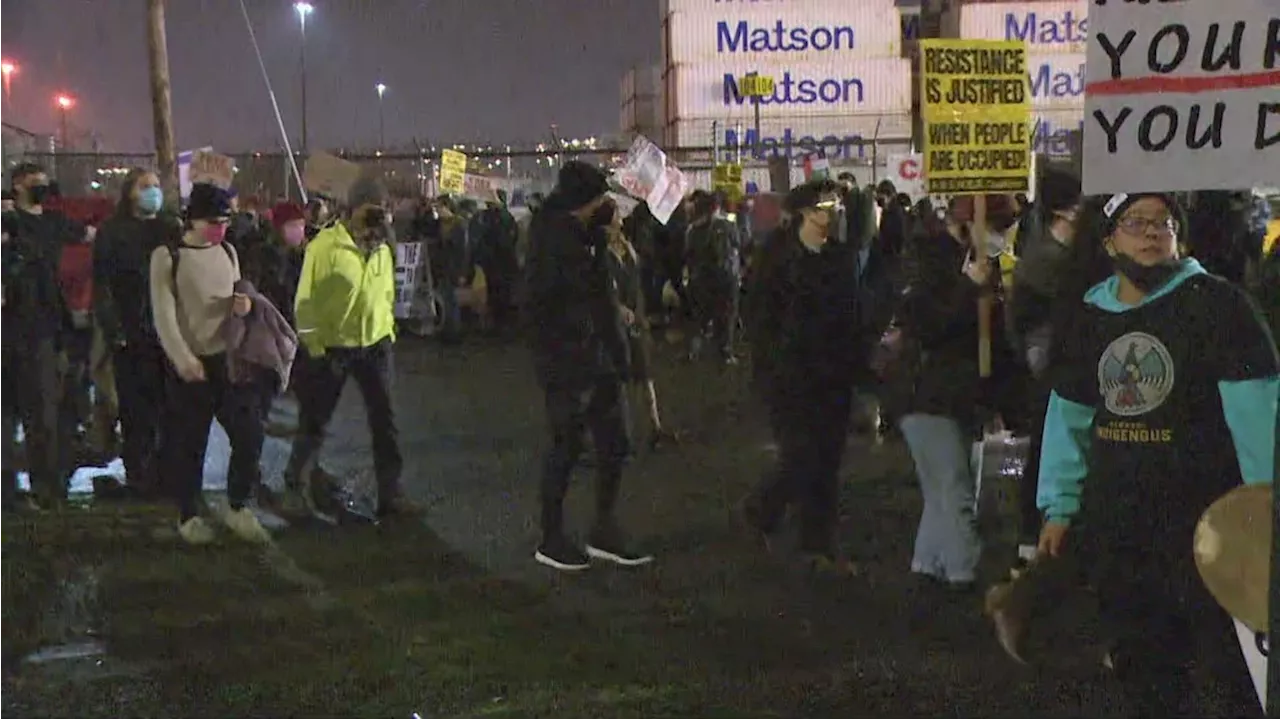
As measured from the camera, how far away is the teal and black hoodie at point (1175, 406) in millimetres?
3432

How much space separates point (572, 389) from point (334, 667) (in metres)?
1.77

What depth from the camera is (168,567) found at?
706cm

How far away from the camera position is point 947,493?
20.4 ft

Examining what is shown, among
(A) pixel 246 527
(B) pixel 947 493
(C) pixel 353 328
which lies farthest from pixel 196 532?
(B) pixel 947 493

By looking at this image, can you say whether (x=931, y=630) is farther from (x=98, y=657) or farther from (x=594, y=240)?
(x=98, y=657)

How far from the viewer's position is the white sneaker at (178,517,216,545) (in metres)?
7.43

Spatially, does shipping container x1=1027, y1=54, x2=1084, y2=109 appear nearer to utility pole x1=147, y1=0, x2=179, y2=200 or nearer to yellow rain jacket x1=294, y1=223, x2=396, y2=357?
utility pole x1=147, y1=0, x2=179, y2=200

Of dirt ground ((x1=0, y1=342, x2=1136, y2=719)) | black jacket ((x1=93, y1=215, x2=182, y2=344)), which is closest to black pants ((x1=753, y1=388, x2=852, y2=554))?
dirt ground ((x1=0, y1=342, x2=1136, y2=719))

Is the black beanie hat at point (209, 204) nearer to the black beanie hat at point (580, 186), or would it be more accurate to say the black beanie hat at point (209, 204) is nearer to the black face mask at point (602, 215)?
the black beanie hat at point (580, 186)

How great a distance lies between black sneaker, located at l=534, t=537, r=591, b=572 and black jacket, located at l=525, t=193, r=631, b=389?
2.61ft

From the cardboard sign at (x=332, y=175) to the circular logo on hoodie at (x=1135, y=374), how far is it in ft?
18.1

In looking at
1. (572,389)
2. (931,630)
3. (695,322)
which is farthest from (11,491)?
(695,322)

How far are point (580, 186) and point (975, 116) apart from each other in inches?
94.8

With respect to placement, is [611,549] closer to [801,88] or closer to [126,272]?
[126,272]
